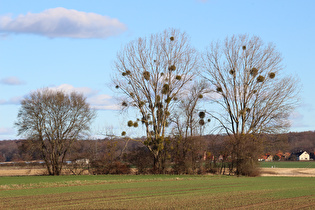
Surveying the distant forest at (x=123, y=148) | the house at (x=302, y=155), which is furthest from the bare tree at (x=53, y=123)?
the house at (x=302, y=155)

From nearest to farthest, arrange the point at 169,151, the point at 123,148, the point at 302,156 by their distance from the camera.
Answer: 1. the point at 123,148
2. the point at 169,151
3. the point at 302,156

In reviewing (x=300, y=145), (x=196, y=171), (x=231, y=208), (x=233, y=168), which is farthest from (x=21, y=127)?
(x=300, y=145)

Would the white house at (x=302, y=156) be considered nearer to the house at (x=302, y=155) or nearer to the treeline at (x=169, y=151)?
the house at (x=302, y=155)

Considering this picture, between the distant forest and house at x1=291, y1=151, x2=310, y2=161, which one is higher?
house at x1=291, y1=151, x2=310, y2=161

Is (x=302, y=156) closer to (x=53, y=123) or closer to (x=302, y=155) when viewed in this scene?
(x=302, y=155)

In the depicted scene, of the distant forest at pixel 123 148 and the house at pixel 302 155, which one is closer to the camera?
the distant forest at pixel 123 148

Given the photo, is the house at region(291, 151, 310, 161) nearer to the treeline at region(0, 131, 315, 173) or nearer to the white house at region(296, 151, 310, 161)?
the white house at region(296, 151, 310, 161)

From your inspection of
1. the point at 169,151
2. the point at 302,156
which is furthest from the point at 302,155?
the point at 169,151

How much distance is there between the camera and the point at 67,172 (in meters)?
52.6

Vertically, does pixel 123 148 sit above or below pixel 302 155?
below

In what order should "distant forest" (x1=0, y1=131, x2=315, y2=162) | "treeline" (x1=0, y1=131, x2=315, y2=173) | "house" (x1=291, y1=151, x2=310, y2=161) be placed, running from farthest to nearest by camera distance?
"house" (x1=291, y1=151, x2=310, y2=161) → "treeline" (x1=0, y1=131, x2=315, y2=173) → "distant forest" (x1=0, y1=131, x2=315, y2=162)

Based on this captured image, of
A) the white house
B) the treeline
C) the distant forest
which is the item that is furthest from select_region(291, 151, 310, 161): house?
the treeline

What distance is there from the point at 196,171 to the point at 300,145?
379ft

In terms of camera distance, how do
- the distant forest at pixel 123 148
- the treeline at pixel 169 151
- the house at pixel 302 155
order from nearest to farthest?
the distant forest at pixel 123 148 < the treeline at pixel 169 151 < the house at pixel 302 155
